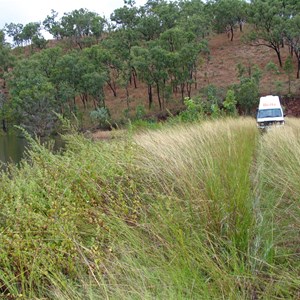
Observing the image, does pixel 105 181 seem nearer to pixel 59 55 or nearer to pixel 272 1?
pixel 272 1

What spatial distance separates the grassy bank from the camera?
1735 mm

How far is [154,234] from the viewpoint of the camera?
2094 mm

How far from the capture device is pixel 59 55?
4491cm

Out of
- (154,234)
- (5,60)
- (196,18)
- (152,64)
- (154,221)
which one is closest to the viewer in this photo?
(154,234)

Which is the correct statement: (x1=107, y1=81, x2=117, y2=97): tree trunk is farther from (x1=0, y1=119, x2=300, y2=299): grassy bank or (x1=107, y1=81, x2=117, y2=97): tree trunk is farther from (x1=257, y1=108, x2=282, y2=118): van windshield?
(x1=0, y1=119, x2=300, y2=299): grassy bank

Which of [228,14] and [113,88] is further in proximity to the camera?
[228,14]

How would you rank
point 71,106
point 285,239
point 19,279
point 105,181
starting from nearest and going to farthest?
1. point 19,279
2. point 285,239
3. point 105,181
4. point 71,106

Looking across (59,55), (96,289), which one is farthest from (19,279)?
(59,55)

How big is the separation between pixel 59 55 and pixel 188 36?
1668 cm

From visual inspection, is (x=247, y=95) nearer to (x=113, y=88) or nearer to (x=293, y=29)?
(x=293, y=29)

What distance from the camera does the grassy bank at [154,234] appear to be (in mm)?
1735

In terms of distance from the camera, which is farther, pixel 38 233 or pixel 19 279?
pixel 38 233

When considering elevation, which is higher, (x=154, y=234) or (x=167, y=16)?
(x=167, y=16)

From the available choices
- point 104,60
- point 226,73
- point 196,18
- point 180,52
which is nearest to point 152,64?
point 180,52
